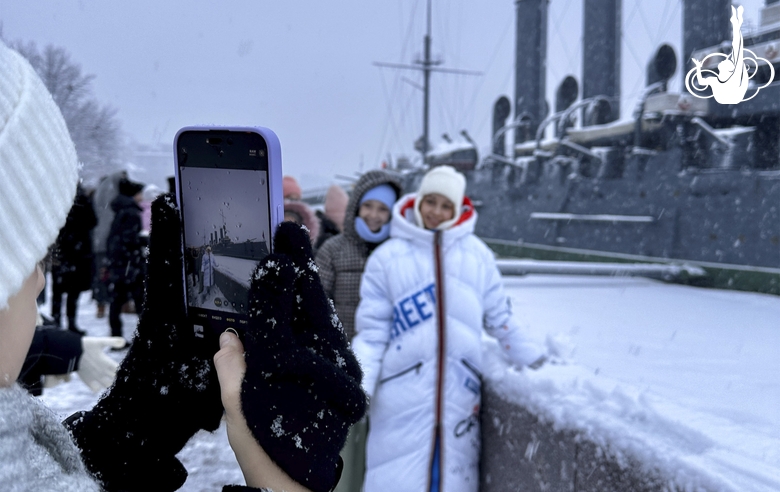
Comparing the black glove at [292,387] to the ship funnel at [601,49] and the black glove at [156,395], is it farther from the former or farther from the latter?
the ship funnel at [601,49]

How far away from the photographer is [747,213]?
9.83 metres

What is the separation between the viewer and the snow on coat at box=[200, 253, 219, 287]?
103 centimetres

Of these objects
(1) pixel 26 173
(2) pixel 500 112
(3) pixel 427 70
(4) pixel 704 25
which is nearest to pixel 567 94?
(2) pixel 500 112

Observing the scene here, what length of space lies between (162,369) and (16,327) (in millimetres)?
388

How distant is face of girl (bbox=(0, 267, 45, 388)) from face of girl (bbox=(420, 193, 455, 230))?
2.43 meters

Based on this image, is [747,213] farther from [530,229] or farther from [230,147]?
[230,147]

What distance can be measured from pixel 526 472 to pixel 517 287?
17.1 ft

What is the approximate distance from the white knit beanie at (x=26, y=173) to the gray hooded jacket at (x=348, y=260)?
2977 mm

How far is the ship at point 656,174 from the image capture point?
29.6 feet

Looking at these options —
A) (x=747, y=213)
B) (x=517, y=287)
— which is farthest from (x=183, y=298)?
(x=747, y=213)

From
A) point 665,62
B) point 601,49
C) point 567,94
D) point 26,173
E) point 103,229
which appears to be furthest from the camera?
point 567,94

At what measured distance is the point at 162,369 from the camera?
1.02 meters

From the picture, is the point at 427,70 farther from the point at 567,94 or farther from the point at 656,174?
the point at 656,174

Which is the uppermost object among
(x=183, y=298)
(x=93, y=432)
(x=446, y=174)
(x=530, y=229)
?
(x=446, y=174)
